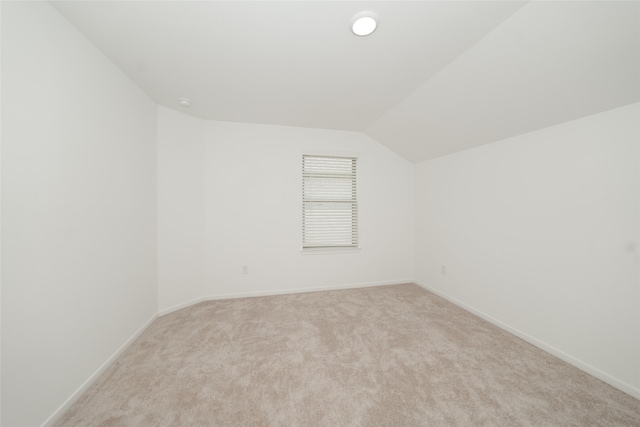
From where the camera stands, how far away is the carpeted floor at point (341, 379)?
4.50ft

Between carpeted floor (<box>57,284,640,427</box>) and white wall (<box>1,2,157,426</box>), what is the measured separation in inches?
13.2

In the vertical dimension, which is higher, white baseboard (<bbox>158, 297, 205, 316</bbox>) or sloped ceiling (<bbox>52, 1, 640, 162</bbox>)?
sloped ceiling (<bbox>52, 1, 640, 162</bbox>)

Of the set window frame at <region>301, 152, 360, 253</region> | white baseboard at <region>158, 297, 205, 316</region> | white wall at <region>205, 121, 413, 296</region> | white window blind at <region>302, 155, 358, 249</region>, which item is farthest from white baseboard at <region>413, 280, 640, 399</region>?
white baseboard at <region>158, 297, 205, 316</region>

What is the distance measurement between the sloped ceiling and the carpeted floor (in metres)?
2.05

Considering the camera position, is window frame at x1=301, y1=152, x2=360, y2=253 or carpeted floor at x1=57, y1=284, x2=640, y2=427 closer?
carpeted floor at x1=57, y1=284, x2=640, y2=427

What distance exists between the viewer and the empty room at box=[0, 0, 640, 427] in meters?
1.30

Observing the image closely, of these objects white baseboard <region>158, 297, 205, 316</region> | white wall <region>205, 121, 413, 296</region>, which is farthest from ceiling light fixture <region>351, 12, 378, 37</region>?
white baseboard <region>158, 297, 205, 316</region>

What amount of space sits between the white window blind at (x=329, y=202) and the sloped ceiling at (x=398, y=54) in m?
1.13

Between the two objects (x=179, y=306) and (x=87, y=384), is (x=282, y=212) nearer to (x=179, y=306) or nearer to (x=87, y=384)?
(x=179, y=306)

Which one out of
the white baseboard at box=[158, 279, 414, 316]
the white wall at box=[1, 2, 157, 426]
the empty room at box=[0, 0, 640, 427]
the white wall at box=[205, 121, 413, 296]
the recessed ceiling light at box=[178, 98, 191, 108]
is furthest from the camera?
the white wall at box=[205, 121, 413, 296]

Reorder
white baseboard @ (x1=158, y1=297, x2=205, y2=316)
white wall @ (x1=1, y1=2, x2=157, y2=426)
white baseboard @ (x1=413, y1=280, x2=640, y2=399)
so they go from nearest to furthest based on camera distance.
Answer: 1. white wall @ (x1=1, y1=2, x2=157, y2=426)
2. white baseboard @ (x1=413, y1=280, x2=640, y2=399)
3. white baseboard @ (x1=158, y1=297, x2=205, y2=316)

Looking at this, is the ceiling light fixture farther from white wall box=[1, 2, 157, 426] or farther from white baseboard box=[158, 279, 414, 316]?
white baseboard box=[158, 279, 414, 316]

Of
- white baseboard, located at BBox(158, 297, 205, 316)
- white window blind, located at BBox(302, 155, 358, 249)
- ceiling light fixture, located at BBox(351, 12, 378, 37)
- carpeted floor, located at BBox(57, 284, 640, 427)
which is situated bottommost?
carpeted floor, located at BBox(57, 284, 640, 427)

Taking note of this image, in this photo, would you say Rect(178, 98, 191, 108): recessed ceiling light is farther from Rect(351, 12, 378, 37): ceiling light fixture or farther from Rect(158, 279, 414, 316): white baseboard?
Rect(158, 279, 414, 316): white baseboard
